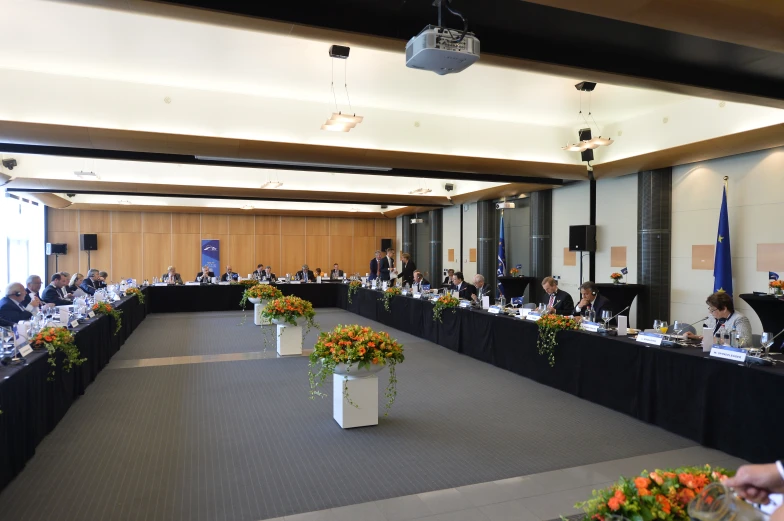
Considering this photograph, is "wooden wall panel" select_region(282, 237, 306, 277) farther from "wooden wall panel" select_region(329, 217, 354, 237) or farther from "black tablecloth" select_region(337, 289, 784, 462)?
"black tablecloth" select_region(337, 289, 784, 462)

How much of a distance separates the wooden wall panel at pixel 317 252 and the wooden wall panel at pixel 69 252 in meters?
7.67

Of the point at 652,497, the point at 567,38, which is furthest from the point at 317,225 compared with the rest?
the point at 652,497

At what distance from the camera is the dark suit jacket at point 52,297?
327 inches

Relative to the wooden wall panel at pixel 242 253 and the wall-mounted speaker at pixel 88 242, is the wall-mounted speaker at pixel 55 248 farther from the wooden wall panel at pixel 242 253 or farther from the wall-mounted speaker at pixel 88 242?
the wooden wall panel at pixel 242 253

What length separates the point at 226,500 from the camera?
3088 millimetres

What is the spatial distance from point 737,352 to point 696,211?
5.38m

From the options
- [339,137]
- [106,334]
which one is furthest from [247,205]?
[106,334]

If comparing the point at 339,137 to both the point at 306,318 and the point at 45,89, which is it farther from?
the point at 45,89

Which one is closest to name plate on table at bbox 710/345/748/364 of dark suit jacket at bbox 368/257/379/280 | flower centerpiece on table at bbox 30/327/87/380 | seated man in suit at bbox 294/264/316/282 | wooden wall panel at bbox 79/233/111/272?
flower centerpiece on table at bbox 30/327/87/380

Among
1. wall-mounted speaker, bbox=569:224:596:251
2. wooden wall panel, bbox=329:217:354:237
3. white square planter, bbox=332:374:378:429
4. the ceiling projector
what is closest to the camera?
the ceiling projector

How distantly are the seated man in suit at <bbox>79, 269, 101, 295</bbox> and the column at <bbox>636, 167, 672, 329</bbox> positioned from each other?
10895 mm

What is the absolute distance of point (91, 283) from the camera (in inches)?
433

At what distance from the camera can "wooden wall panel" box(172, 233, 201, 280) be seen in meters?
17.7

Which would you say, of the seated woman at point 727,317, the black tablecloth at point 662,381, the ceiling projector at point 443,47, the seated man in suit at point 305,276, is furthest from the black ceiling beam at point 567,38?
the seated man in suit at point 305,276
